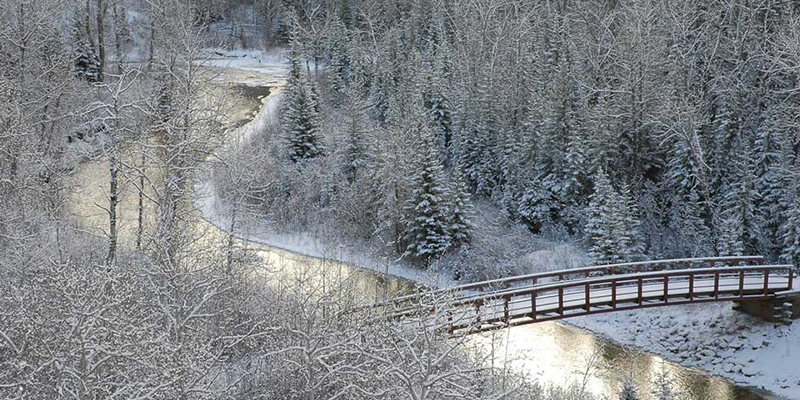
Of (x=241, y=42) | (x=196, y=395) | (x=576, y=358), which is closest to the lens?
(x=196, y=395)

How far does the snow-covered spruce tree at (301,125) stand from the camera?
39.8 metres

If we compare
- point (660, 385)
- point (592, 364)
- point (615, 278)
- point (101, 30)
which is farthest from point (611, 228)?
point (101, 30)

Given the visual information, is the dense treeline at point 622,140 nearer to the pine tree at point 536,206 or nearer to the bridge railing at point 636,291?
the pine tree at point 536,206

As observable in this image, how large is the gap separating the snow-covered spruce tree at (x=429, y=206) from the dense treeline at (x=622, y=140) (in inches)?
2.7

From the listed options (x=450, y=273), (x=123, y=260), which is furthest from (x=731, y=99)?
(x=123, y=260)

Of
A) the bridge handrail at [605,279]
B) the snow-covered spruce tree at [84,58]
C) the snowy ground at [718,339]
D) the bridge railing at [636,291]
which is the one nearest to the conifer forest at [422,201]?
the snowy ground at [718,339]

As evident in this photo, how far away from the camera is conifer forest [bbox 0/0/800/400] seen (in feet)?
54.7

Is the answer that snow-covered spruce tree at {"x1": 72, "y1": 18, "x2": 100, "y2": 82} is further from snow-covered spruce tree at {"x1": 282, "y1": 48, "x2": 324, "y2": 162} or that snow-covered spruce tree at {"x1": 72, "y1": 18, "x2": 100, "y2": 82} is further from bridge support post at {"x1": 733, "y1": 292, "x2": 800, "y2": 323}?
bridge support post at {"x1": 733, "y1": 292, "x2": 800, "y2": 323}

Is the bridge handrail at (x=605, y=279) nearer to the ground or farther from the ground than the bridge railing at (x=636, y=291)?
farther from the ground

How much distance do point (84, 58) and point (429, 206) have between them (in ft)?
99.2

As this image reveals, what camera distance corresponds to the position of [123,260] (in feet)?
A: 77.7

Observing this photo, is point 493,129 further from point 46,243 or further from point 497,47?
point 46,243

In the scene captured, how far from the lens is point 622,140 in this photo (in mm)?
34594

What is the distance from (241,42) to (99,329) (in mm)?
69100
